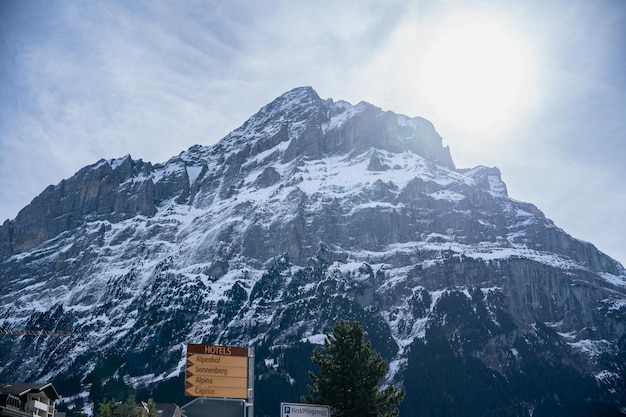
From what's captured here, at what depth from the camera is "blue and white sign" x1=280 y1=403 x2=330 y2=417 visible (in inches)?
1726

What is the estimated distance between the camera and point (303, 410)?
4441cm

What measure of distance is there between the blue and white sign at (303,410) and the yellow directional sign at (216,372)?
413cm

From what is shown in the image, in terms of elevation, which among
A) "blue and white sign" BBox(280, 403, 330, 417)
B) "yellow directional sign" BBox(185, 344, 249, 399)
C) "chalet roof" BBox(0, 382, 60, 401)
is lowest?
"blue and white sign" BBox(280, 403, 330, 417)

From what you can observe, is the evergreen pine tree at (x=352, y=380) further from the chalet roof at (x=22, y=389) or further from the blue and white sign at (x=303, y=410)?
the chalet roof at (x=22, y=389)

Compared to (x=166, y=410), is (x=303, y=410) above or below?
below

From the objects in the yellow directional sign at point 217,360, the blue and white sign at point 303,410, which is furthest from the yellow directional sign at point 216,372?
the blue and white sign at point 303,410

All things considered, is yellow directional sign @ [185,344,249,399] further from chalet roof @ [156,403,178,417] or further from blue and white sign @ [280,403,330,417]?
chalet roof @ [156,403,178,417]

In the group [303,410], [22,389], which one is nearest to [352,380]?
[303,410]

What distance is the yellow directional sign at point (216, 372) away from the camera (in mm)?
40406

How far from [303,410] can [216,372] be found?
21.6 feet

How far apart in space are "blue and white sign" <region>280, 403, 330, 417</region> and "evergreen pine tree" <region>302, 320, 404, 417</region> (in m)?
2.72

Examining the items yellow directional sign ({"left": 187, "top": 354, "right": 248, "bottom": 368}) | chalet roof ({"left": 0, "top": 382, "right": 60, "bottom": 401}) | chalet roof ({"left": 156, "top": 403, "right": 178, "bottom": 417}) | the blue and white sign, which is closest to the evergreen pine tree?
the blue and white sign

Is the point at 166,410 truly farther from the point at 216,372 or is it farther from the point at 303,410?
the point at 216,372

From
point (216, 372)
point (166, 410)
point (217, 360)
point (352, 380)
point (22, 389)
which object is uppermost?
point (166, 410)
